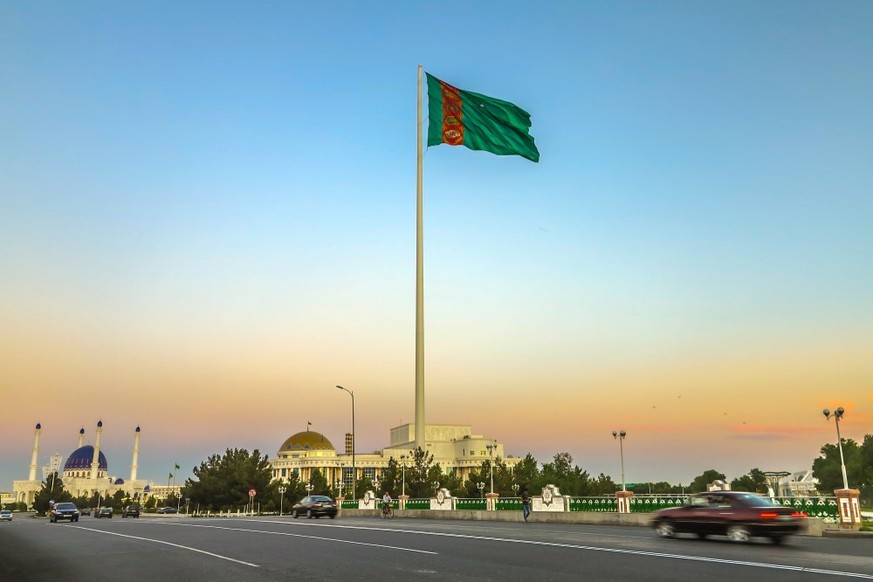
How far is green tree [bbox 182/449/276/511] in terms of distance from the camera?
402 feet

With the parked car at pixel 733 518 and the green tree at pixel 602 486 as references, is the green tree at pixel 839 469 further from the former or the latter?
the parked car at pixel 733 518

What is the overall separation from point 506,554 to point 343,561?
3.73 metres

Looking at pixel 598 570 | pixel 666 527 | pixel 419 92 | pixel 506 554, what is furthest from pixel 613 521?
pixel 419 92

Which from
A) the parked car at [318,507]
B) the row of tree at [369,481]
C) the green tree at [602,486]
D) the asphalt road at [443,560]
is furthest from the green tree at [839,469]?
the asphalt road at [443,560]

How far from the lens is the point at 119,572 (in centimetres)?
1354

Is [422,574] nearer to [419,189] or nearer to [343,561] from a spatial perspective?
[343,561]

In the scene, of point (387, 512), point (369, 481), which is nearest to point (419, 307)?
point (387, 512)

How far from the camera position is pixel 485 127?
1371 inches

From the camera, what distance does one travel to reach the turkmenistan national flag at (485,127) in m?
34.7

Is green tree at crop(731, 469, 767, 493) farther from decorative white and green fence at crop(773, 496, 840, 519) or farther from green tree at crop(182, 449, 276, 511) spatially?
decorative white and green fence at crop(773, 496, 840, 519)

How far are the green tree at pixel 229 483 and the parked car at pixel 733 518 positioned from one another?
11195cm

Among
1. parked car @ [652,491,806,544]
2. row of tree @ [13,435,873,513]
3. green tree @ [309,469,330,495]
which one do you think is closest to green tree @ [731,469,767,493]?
row of tree @ [13,435,873,513]

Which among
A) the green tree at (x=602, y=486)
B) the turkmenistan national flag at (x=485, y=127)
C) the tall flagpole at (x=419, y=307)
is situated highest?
the turkmenistan national flag at (x=485, y=127)

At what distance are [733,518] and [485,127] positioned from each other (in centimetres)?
2218
